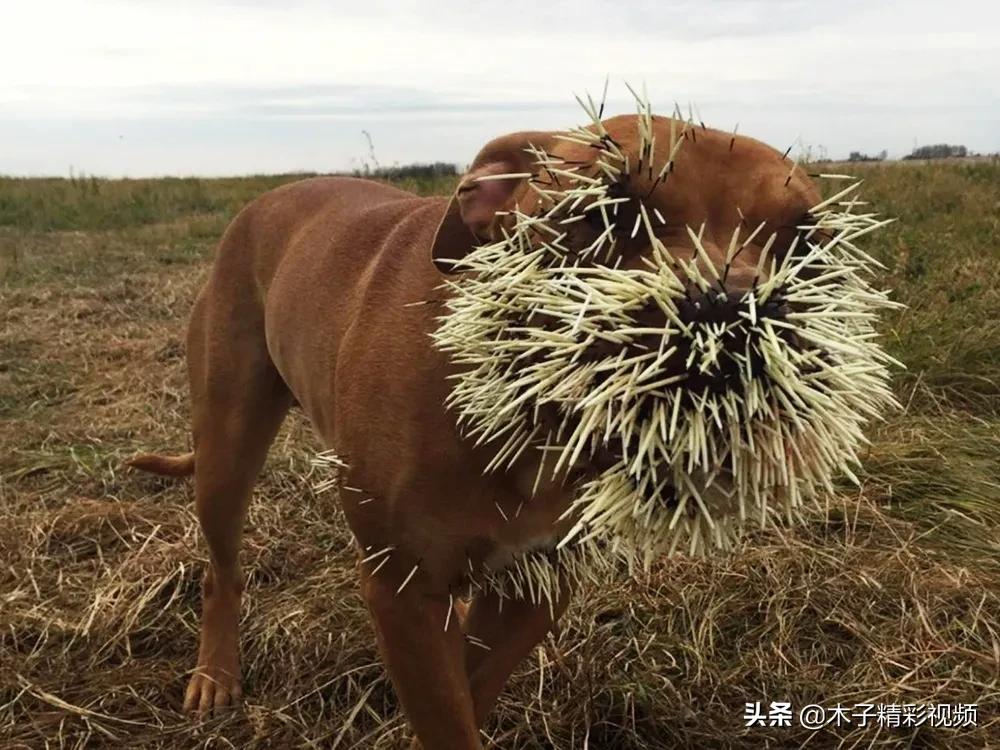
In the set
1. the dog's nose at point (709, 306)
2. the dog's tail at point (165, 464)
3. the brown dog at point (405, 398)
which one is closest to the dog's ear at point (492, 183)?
the brown dog at point (405, 398)

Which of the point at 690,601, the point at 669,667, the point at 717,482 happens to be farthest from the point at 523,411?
the point at 690,601

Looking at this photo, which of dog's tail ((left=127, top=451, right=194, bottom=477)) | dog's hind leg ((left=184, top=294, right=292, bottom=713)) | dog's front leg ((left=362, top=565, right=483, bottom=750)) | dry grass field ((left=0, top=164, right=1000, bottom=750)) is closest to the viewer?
dog's front leg ((left=362, top=565, right=483, bottom=750))

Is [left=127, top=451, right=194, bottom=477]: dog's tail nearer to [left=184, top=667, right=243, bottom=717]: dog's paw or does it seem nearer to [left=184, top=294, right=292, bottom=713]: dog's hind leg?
[left=184, top=294, right=292, bottom=713]: dog's hind leg

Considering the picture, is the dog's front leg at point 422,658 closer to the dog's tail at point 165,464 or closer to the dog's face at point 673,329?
the dog's face at point 673,329

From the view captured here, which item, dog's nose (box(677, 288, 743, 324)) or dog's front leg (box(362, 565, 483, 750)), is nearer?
dog's nose (box(677, 288, 743, 324))

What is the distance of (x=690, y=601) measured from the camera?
121 inches

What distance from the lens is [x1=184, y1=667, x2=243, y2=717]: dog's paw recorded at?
9.41ft

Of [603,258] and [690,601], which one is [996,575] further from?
[603,258]

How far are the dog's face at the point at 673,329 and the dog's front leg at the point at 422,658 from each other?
585mm

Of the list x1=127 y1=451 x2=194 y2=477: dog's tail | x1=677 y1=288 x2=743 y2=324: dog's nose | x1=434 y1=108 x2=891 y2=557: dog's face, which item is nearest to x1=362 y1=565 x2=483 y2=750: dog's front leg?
x1=434 y1=108 x2=891 y2=557: dog's face

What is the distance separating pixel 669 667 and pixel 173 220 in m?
15.3

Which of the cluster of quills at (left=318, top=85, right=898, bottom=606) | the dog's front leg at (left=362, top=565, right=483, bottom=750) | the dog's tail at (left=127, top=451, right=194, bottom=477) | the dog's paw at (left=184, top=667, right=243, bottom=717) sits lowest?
the dog's paw at (left=184, top=667, right=243, bottom=717)

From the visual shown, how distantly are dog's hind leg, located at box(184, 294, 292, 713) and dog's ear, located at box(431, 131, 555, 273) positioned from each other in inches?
56.4

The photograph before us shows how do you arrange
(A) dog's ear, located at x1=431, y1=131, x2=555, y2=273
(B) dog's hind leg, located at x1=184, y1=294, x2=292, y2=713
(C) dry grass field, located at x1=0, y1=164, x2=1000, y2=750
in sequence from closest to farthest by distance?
(A) dog's ear, located at x1=431, y1=131, x2=555, y2=273 < (C) dry grass field, located at x1=0, y1=164, x2=1000, y2=750 < (B) dog's hind leg, located at x1=184, y1=294, x2=292, y2=713
